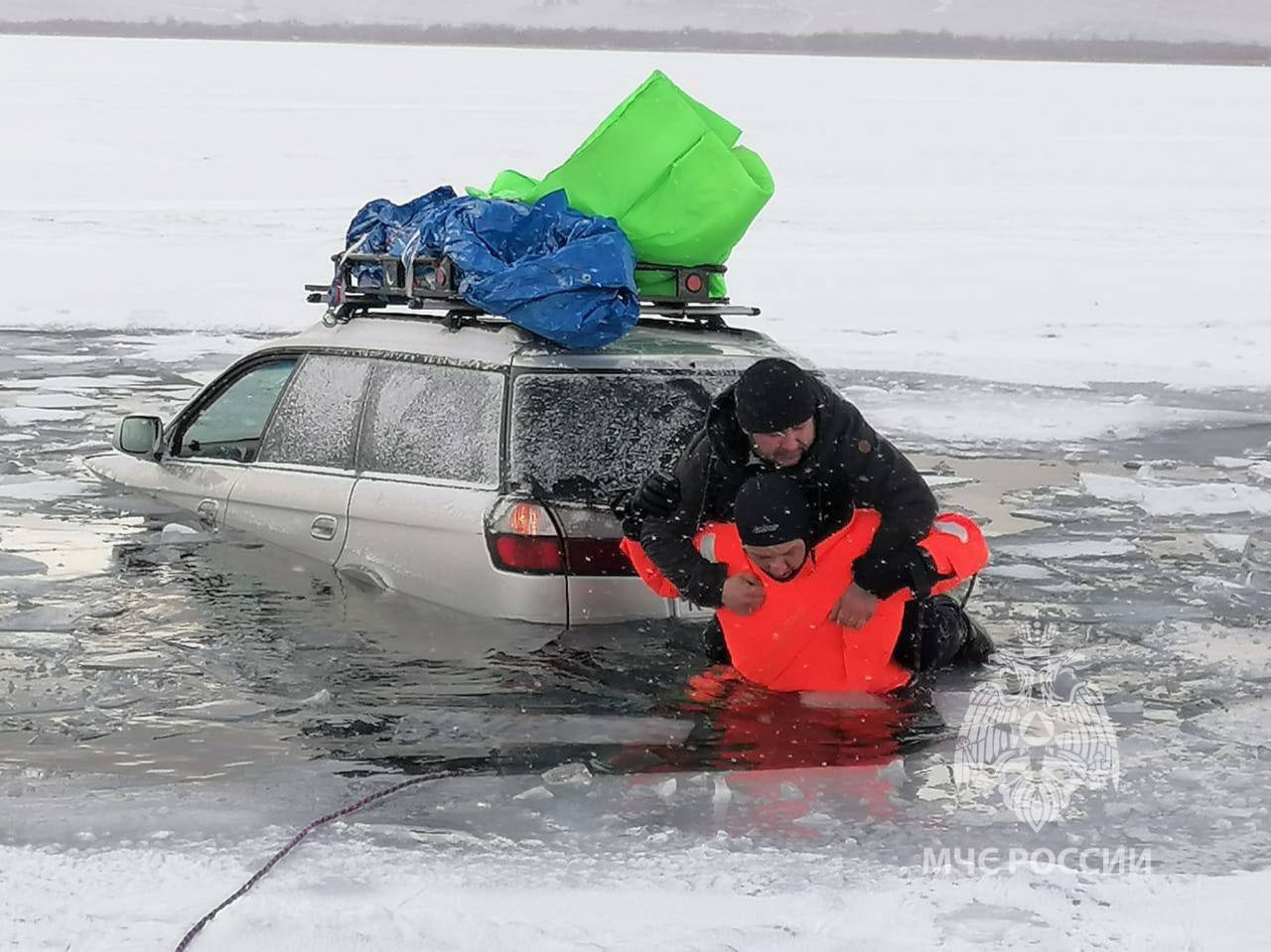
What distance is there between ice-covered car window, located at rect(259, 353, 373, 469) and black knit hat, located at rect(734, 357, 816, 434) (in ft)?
6.46

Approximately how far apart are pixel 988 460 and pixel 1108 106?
170ft

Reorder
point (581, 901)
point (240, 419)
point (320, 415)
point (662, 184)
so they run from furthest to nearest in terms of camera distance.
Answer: point (240, 419) → point (662, 184) → point (320, 415) → point (581, 901)

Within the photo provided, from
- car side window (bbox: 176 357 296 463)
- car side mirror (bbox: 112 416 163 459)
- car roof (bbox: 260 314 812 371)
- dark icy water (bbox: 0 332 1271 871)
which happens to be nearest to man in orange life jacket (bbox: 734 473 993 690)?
dark icy water (bbox: 0 332 1271 871)

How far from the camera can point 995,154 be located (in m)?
42.1

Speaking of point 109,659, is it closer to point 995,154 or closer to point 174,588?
point 174,588

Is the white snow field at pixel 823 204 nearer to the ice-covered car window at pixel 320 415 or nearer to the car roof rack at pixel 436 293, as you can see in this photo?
the car roof rack at pixel 436 293

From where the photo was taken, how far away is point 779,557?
573cm

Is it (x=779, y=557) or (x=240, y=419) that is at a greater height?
(x=240, y=419)

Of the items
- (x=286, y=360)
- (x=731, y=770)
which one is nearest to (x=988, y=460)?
(x=286, y=360)

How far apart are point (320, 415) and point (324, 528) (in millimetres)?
494

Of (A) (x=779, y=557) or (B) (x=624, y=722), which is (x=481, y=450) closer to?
(B) (x=624, y=722)

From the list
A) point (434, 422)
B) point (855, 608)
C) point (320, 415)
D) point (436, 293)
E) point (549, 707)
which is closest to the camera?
point (855, 608)

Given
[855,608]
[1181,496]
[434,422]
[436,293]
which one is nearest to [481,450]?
[434,422]

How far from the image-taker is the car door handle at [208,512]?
7.66 metres
